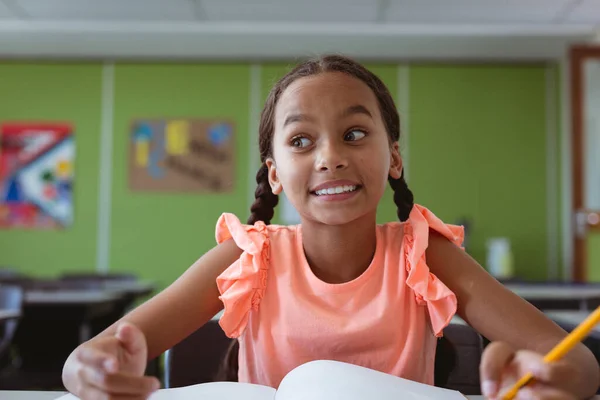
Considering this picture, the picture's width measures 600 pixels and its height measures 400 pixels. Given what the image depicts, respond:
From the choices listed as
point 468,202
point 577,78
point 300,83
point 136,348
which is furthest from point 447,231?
point 468,202

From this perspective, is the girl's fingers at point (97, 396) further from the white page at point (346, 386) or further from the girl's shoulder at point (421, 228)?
the girl's shoulder at point (421, 228)

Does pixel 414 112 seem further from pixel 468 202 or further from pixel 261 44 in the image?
pixel 261 44

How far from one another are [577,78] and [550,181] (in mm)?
1091

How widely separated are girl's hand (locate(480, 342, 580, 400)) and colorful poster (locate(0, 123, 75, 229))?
16.1 ft

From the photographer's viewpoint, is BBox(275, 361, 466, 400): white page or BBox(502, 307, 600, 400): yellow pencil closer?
BBox(502, 307, 600, 400): yellow pencil

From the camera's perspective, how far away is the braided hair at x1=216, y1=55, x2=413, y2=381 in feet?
2.97

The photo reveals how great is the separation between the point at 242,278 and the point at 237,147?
418 cm

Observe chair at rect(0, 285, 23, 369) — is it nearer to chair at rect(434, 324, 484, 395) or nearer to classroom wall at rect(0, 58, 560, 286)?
chair at rect(434, 324, 484, 395)

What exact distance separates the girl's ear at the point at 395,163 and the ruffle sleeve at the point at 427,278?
83 mm

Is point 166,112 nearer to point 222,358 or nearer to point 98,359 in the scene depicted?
point 222,358

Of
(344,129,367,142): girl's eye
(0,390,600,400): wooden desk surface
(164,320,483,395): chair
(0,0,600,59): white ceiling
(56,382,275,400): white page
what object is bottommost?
(164,320,483,395): chair

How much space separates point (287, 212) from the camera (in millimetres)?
4871

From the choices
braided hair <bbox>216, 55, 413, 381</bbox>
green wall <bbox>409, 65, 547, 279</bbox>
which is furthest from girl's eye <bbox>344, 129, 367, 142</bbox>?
green wall <bbox>409, 65, 547, 279</bbox>

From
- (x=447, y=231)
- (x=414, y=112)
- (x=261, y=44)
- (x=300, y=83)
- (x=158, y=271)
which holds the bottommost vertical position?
(x=158, y=271)
